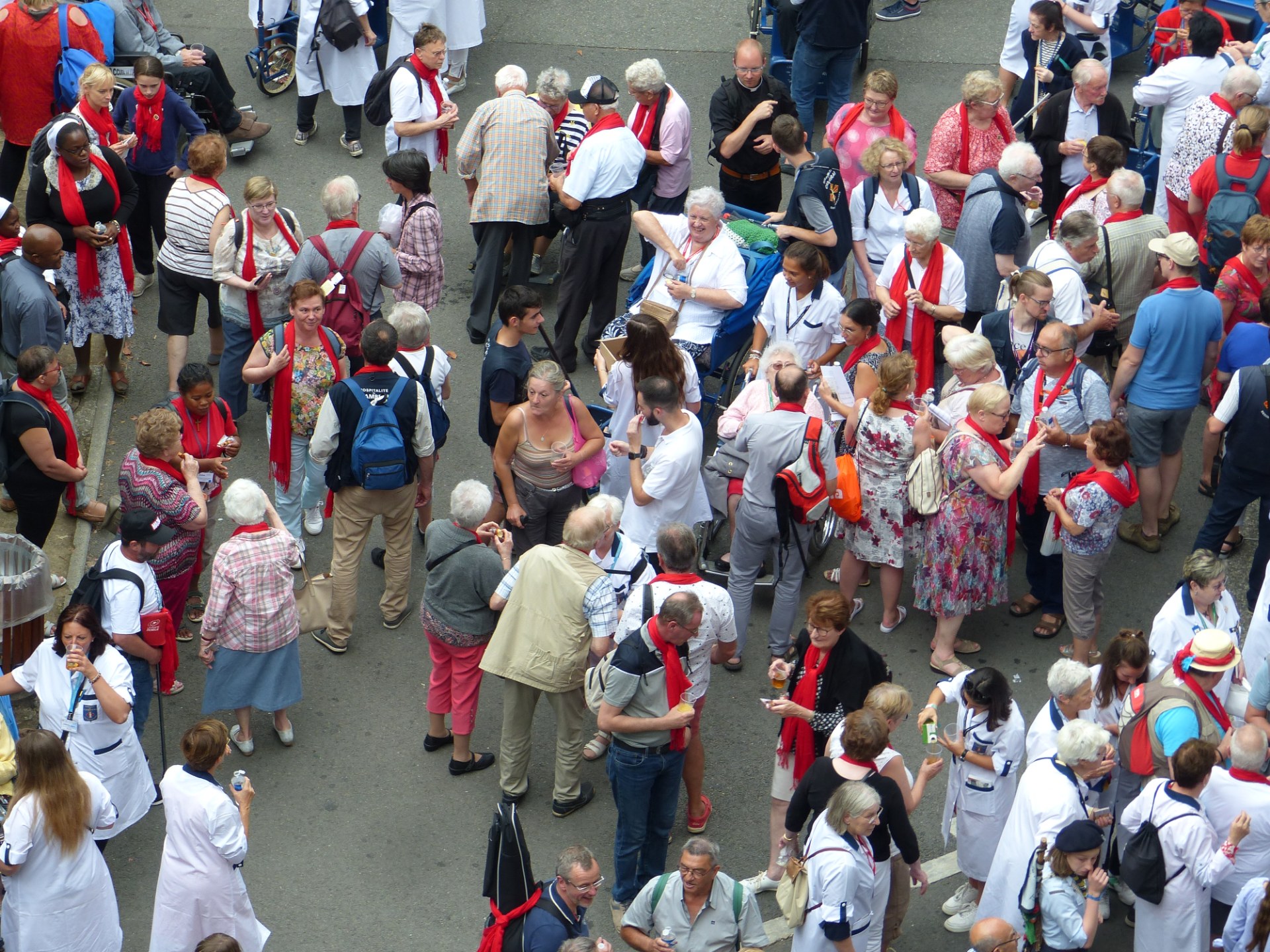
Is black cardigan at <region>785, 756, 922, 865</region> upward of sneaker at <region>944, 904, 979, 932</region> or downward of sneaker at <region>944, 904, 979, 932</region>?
upward

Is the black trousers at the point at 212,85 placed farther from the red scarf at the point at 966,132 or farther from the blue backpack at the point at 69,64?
the red scarf at the point at 966,132

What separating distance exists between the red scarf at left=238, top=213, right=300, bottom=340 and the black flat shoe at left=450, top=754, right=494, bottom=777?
2.95 metres

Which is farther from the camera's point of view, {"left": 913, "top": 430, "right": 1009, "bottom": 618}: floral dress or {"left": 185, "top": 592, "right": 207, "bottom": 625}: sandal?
{"left": 185, "top": 592, "right": 207, "bottom": 625}: sandal

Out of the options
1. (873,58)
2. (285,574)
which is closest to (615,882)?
(285,574)

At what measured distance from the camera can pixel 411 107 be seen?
437 inches

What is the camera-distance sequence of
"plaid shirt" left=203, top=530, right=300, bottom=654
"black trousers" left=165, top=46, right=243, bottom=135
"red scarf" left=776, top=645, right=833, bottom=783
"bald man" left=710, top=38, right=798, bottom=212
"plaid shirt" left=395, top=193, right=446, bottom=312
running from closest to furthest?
"red scarf" left=776, top=645, right=833, bottom=783
"plaid shirt" left=203, top=530, right=300, bottom=654
"plaid shirt" left=395, top=193, right=446, bottom=312
"bald man" left=710, top=38, right=798, bottom=212
"black trousers" left=165, top=46, right=243, bottom=135

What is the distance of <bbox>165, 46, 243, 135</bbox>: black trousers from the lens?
12.2 meters

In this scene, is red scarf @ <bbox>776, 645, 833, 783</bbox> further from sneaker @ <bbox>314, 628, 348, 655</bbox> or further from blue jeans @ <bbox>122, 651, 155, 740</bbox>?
blue jeans @ <bbox>122, 651, 155, 740</bbox>

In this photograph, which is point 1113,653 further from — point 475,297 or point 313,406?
point 475,297

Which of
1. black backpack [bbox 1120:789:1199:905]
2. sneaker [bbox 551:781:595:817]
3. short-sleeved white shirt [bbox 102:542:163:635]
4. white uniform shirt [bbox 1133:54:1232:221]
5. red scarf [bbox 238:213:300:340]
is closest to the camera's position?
black backpack [bbox 1120:789:1199:905]

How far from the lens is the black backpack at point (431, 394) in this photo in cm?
855

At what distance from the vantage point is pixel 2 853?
6.18 m

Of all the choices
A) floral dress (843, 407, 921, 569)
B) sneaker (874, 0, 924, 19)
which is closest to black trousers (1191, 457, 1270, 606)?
floral dress (843, 407, 921, 569)

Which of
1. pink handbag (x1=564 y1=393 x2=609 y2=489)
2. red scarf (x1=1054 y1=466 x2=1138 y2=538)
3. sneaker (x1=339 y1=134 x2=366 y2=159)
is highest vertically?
red scarf (x1=1054 y1=466 x2=1138 y2=538)
